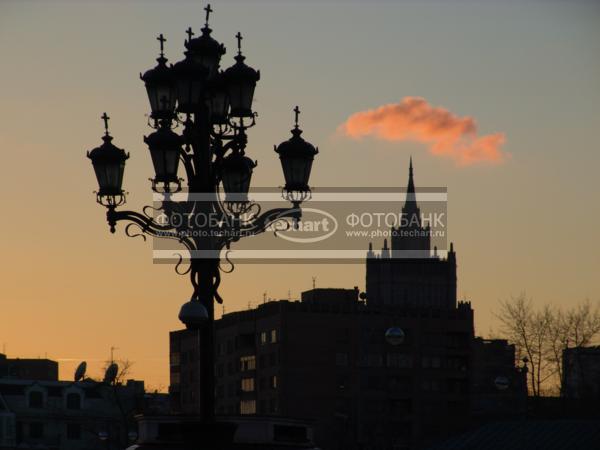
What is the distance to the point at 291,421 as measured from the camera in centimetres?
2711

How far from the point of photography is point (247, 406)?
162375 mm

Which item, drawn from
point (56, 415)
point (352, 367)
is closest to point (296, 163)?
point (56, 415)

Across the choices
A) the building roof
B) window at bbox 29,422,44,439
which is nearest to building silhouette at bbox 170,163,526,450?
window at bbox 29,422,44,439

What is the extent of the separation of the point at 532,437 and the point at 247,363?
92.3 metres

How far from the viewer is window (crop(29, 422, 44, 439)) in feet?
447

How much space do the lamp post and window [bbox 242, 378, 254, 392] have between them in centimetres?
13665

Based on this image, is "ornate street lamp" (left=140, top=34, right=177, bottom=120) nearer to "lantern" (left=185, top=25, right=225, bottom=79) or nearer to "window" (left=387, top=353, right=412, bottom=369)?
"lantern" (left=185, top=25, right=225, bottom=79)

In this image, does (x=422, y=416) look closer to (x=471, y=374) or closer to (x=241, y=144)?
(x=471, y=374)

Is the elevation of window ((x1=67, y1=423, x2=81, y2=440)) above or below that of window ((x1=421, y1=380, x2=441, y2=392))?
below

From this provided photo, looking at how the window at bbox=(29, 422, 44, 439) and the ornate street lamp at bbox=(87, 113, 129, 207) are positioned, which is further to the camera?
the window at bbox=(29, 422, 44, 439)

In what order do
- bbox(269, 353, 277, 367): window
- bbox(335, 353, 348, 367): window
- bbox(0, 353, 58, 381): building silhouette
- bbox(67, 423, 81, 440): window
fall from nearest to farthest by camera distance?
bbox(67, 423, 81, 440): window, bbox(335, 353, 348, 367): window, bbox(269, 353, 277, 367): window, bbox(0, 353, 58, 381): building silhouette

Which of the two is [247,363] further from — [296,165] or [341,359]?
[296,165]

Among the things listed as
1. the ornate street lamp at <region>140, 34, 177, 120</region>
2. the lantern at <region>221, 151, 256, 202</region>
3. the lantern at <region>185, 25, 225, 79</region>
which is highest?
the lantern at <region>185, 25, 225, 79</region>

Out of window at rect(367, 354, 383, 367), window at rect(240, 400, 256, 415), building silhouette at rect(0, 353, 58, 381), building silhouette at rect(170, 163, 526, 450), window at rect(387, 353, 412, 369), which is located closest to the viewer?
building silhouette at rect(170, 163, 526, 450)
